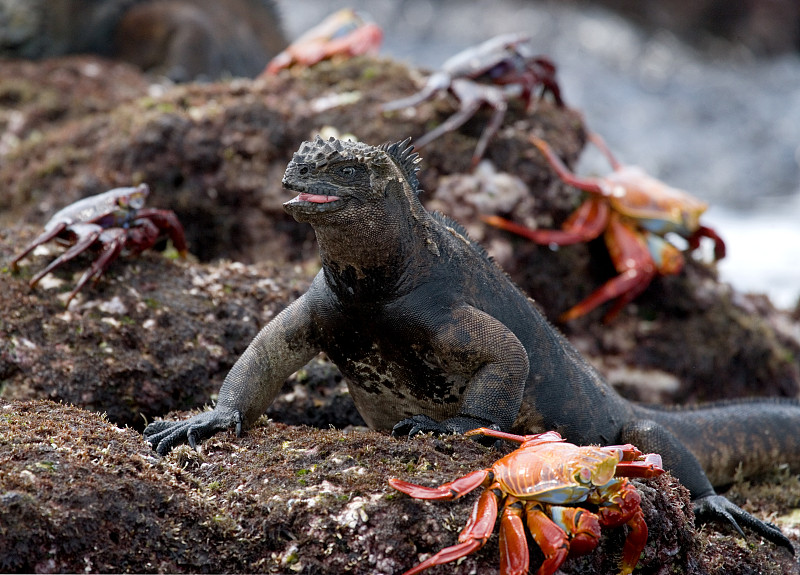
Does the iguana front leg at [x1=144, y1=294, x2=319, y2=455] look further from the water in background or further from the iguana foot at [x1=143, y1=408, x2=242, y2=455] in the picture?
the water in background

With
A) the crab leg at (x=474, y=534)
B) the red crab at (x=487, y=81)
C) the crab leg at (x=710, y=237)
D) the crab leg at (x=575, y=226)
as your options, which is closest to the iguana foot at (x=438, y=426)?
the crab leg at (x=474, y=534)

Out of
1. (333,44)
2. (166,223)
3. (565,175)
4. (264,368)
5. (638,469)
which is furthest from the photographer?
(333,44)

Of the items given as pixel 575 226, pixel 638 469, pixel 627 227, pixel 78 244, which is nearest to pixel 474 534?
pixel 638 469

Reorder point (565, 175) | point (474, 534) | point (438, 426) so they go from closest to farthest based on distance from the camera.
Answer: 1. point (474, 534)
2. point (438, 426)
3. point (565, 175)

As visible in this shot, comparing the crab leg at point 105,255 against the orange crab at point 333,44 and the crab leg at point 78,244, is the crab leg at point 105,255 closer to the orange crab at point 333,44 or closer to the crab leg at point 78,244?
the crab leg at point 78,244

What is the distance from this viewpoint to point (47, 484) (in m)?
3.34

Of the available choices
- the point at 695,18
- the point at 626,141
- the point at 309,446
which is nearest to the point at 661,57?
the point at 695,18

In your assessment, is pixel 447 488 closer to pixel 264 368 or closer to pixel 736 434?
pixel 264 368

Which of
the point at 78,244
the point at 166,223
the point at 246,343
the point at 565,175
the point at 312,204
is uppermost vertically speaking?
the point at 312,204

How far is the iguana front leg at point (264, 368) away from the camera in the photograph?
14.5 ft

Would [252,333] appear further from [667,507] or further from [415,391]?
[667,507]

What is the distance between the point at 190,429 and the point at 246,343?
1.51 meters

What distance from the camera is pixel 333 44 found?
9492 mm

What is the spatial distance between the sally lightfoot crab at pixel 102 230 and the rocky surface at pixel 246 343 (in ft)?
0.41
